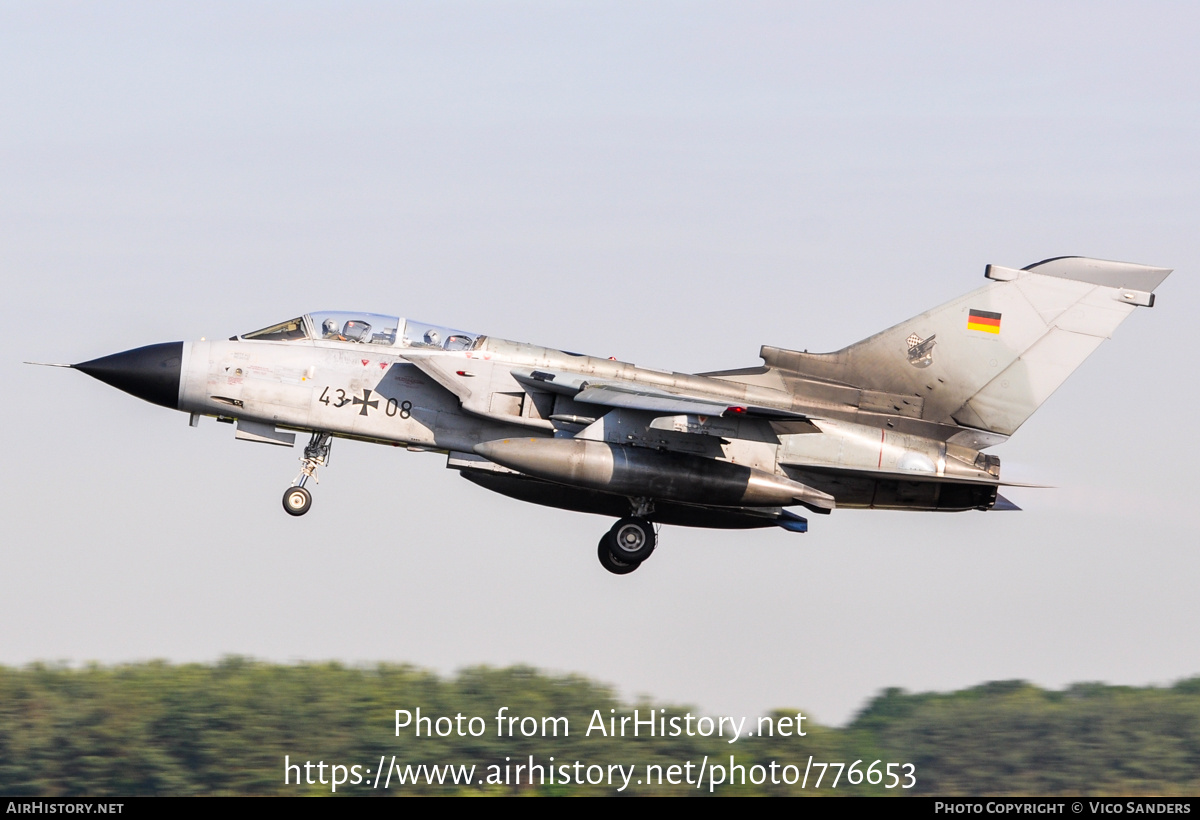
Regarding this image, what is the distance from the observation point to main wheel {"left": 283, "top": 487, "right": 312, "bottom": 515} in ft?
57.7

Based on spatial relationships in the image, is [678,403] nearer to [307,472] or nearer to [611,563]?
[611,563]

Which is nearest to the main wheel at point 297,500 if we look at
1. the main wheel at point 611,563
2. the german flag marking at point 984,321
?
the main wheel at point 611,563

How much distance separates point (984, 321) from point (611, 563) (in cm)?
609

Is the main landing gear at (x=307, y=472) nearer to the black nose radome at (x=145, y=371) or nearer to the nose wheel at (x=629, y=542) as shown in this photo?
the black nose radome at (x=145, y=371)

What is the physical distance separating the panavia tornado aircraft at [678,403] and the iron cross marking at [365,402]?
0.06 ft

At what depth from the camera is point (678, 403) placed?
16.6m

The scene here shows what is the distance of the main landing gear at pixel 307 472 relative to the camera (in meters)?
17.6

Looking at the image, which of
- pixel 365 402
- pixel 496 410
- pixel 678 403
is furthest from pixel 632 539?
pixel 365 402

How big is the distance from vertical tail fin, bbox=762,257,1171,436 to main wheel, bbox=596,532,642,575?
330 centimetres

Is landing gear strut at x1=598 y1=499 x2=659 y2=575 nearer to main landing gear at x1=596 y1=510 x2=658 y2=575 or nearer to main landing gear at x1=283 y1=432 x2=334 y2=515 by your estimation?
main landing gear at x1=596 y1=510 x2=658 y2=575

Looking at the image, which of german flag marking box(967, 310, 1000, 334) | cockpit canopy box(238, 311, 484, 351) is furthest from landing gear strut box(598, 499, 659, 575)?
Answer: german flag marking box(967, 310, 1000, 334)

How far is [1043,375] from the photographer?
1862 cm

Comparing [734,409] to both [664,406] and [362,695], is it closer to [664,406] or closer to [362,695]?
[664,406]
